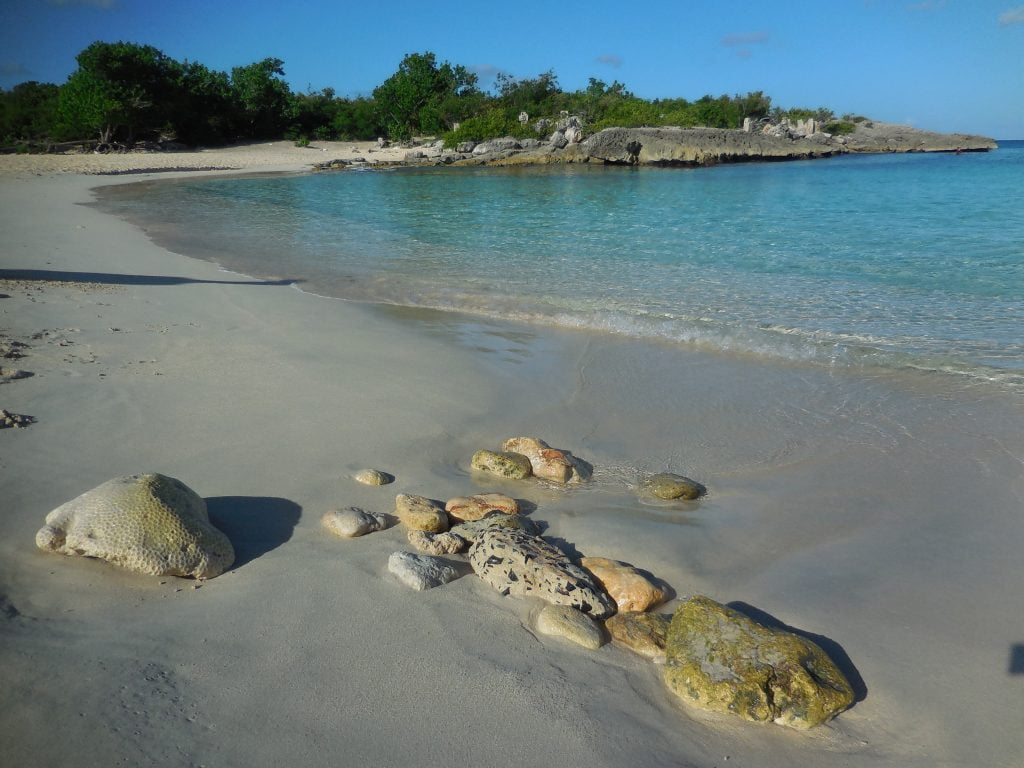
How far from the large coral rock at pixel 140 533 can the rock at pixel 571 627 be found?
1455 millimetres

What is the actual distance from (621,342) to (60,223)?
42.3ft

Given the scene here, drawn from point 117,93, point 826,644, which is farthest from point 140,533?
point 117,93

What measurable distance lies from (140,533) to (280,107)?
6292 centimetres

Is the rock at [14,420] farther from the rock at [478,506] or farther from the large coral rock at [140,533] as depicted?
the rock at [478,506]

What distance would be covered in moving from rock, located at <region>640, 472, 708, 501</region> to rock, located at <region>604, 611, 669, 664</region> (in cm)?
112

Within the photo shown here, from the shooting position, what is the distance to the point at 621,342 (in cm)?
698

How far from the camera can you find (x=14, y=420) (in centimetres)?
406

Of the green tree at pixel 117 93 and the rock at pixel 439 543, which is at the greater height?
the green tree at pixel 117 93

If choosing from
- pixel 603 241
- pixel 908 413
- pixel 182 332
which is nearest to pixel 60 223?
pixel 182 332

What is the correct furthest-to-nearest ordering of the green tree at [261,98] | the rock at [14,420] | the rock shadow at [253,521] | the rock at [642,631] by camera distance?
the green tree at [261,98]
the rock at [14,420]
the rock shadow at [253,521]
the rock at [642,631]

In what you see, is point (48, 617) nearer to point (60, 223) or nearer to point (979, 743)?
point (979, 743)

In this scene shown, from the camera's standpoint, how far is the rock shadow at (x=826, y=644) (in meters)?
2.55

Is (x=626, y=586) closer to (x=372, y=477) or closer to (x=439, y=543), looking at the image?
(x=439, y=543)

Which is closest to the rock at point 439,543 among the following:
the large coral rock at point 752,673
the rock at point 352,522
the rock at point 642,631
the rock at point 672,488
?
the rock at point 352,522
